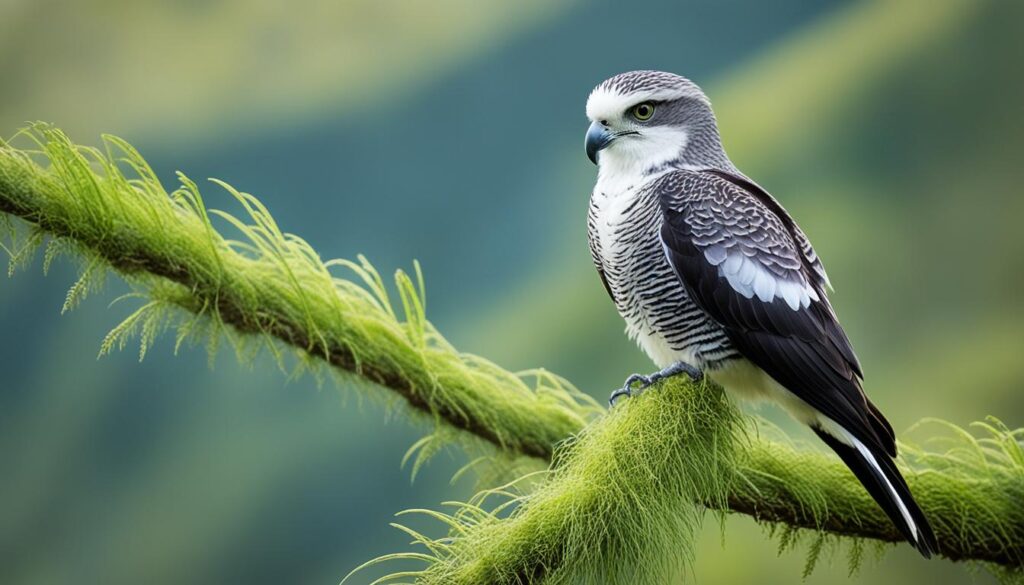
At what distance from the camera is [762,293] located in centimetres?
155

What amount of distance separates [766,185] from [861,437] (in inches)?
57.4

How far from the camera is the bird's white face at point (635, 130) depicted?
1.69m

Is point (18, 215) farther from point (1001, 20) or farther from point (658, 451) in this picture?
point (1001, 20)

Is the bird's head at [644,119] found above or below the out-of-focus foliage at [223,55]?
below

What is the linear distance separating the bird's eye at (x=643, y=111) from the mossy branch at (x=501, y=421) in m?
0.50

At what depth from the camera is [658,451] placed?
56.2 inches

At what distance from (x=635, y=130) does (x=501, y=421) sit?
0.61 meters

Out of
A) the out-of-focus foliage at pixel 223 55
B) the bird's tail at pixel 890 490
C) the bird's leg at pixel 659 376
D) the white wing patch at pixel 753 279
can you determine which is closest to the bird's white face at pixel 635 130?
the white wing patch at pixel 753 279

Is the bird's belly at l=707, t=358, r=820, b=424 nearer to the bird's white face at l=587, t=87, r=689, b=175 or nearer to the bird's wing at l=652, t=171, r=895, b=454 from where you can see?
the bird's wing at l=652, t=171, r=895, b=454

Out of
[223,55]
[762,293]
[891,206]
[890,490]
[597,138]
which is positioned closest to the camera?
[890,490]

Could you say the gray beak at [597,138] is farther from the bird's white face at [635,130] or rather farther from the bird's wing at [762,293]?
the bird's wing at [762,293]

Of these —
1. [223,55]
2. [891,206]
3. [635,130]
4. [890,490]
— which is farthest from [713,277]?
[223,55]

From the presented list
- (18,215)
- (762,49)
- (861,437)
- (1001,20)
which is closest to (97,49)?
(18,215)

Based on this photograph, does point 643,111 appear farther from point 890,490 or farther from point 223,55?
point 223,55
